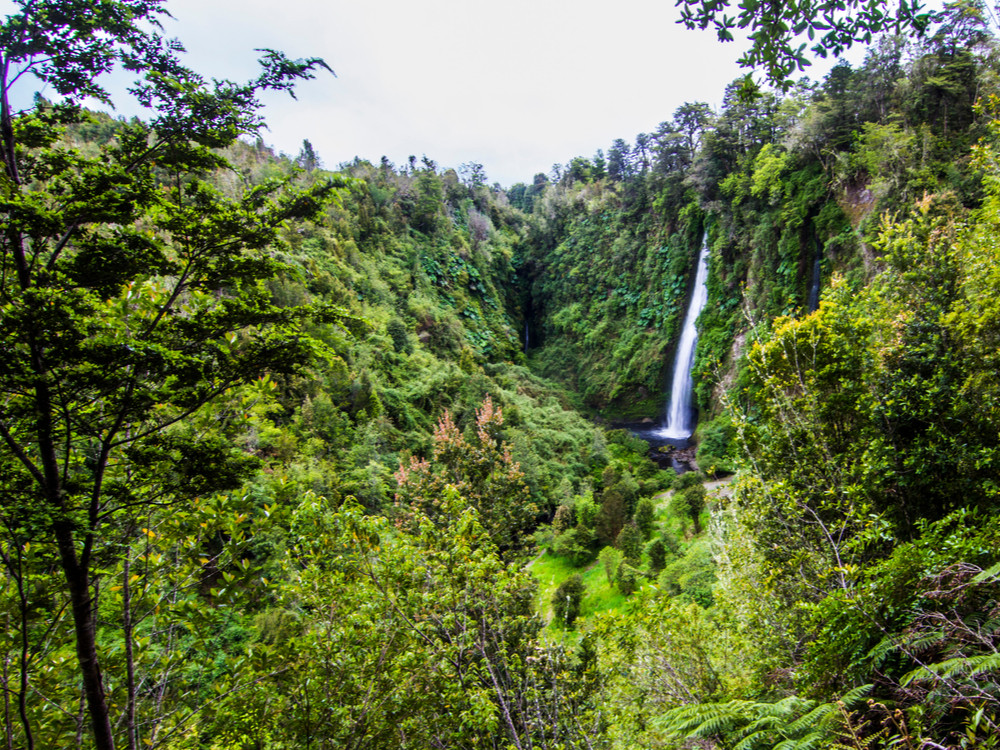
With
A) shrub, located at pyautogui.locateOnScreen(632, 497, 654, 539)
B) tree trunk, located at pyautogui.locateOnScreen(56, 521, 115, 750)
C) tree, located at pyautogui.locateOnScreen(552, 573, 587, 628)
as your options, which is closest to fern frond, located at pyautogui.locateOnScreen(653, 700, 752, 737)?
tree trunk, located at pyautogui.locateOnScreen(56, 521, 115, 750)

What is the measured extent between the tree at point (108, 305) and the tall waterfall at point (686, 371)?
28.2 metres

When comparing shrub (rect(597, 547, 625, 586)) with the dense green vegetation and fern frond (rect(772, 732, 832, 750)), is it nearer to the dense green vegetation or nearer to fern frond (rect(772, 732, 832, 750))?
the dense green vegetation

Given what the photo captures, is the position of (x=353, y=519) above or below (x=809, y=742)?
above

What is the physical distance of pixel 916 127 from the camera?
1614 cm

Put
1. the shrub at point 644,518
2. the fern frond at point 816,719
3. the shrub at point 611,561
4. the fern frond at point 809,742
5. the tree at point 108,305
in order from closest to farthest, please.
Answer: the tree at point 108,305
the fern frond at point 809,742
the fern frond at point 816,719
the shrub at point 611,561
the shrub at point 644,518

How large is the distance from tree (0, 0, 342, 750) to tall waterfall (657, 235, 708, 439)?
1108 inches

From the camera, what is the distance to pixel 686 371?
94.9ft

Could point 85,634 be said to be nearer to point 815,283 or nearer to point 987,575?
point 987,575

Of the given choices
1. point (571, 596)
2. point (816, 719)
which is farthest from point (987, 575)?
point (571, 596)

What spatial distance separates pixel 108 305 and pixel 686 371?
2958 cm

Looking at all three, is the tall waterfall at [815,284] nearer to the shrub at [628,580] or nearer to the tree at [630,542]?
the tree at [630,542]

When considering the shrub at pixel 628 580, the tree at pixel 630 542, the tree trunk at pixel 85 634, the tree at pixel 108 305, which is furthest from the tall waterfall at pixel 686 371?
the tree trunk at pixel 85 634

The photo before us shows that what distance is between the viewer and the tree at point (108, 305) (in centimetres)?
242

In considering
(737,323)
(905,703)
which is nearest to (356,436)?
(905,703)
